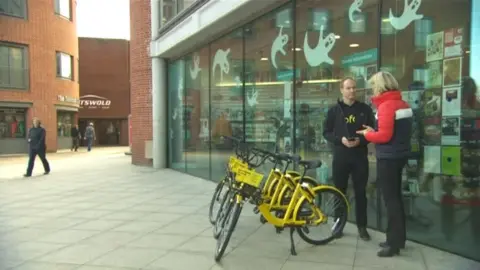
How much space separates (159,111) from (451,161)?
1000 cm

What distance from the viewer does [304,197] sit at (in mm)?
4969

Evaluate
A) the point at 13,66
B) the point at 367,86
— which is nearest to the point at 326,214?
the point at 367,86

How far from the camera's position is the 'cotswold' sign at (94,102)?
3731 cm

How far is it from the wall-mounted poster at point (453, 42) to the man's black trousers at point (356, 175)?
4.67 ft

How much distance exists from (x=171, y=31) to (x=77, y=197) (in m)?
5.28

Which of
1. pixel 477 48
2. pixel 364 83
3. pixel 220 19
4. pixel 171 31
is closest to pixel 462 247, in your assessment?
pixel 477 48

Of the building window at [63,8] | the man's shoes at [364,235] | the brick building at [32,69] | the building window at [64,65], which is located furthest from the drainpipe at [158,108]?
the building window at [63,8]

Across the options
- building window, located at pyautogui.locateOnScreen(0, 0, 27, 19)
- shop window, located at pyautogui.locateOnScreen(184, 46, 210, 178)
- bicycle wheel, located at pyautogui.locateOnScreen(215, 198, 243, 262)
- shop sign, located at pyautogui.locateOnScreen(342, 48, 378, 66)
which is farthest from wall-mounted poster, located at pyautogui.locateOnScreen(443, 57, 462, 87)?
building window, located at pyautogui.locateOnScreen(0, 0, 27, 19)

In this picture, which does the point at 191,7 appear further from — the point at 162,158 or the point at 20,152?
the point at 20,152

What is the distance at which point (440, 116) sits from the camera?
518 cm

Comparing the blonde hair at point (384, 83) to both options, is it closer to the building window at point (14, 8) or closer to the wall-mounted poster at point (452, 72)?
the wall-mounted poster at point (452, 72)

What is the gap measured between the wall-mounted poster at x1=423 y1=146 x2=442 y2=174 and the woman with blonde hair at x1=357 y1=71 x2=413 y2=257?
0.75m

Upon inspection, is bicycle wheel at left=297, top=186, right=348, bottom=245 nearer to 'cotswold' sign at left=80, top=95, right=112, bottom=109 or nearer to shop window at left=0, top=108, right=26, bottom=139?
shop window at left=0, top=108, right=26, bottom=139

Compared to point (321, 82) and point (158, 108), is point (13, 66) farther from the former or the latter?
point (321, 82)
